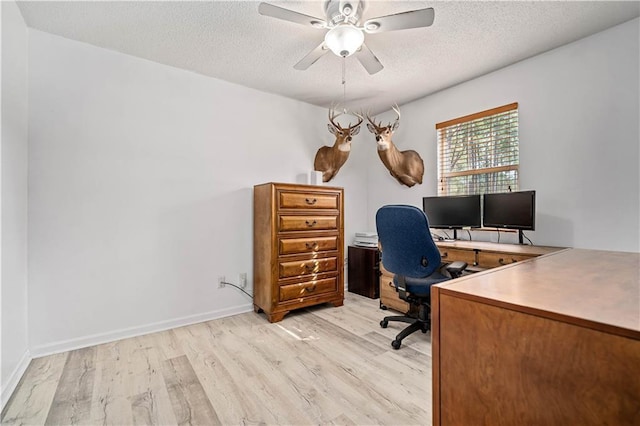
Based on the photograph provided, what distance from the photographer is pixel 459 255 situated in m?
2.57

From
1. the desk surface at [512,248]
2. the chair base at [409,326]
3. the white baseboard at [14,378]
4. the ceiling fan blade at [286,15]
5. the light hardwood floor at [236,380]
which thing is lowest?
the light hardwood floor at [236,380]

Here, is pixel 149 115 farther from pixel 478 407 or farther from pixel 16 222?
pixel 478 407

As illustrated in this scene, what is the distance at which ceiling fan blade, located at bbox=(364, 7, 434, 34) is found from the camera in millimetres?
1674

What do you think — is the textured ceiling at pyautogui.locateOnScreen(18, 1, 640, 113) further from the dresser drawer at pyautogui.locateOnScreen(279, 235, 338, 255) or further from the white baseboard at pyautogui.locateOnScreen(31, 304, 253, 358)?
the white baseboard at pyautogui.locateOnScreen(31, 304, 253, 358)

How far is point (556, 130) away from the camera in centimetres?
249

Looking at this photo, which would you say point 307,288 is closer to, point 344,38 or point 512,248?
point 512,248

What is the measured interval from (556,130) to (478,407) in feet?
8.46

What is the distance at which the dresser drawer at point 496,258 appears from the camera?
2.17 metres

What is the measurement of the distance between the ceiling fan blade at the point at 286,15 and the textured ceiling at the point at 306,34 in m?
0.22

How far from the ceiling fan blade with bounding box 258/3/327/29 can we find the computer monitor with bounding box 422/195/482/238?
2068 mm

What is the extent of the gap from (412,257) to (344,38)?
5.18ft

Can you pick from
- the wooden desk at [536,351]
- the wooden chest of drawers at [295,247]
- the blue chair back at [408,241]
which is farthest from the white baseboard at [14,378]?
the blue chair back at [408,241]

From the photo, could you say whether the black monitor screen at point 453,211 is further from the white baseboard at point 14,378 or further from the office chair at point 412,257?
the white baseboard at point 14,378

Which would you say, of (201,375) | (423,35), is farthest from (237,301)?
(423,35)
